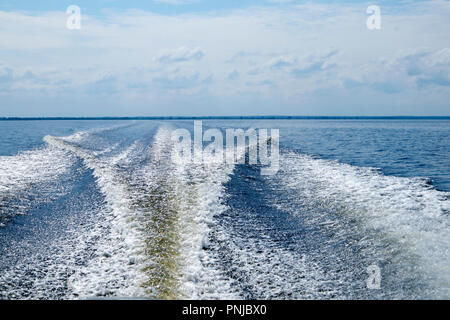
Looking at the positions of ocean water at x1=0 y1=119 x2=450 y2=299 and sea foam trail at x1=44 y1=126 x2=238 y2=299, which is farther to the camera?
ocean water at x1=0 y1=119 x2=450 y2=299

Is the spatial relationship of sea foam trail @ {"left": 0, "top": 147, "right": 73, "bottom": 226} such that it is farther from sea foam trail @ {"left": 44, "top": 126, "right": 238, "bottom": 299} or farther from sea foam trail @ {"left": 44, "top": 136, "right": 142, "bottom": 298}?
sea foam trail @ {"left": 44, "top": 136, "right": 142, "bottom": 298}

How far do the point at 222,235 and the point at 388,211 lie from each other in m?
3.77

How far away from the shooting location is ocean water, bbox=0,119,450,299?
15.7 ft

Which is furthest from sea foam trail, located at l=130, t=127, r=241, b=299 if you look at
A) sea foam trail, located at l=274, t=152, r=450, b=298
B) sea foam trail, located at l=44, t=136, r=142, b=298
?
sea foam trail, located at l=274, t=152, r=450, b=298

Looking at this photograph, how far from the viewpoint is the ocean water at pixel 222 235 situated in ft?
15.7

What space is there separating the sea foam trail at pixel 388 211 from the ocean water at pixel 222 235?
0.10 feet

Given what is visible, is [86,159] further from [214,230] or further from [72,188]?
[214,230]

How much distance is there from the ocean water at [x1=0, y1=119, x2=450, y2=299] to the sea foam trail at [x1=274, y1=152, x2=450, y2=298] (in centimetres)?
3

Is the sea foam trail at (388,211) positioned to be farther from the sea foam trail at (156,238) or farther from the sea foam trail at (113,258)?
the sea foam trail at (113,258)

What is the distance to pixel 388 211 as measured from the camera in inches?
314

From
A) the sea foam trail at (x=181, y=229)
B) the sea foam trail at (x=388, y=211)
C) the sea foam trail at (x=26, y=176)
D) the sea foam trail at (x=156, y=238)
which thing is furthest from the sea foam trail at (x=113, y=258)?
the sea foam trail at (x=388, y=211)

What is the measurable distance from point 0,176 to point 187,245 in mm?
9112
